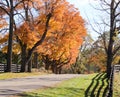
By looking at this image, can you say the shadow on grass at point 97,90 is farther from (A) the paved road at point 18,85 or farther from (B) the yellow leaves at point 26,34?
(B) the yellow leaves at point 26,34

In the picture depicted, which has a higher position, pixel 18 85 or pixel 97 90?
pixel 18 85

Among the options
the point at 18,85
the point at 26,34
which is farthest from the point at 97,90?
the point at 26,34

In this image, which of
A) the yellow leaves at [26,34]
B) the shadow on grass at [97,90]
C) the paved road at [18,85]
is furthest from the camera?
the yellow leaves at [26,34]

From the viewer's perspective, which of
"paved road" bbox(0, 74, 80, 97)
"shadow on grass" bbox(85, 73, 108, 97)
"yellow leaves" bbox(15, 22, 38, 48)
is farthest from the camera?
"yellow leaves" bbox(15, 22, 38, 48)

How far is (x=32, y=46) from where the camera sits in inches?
1877

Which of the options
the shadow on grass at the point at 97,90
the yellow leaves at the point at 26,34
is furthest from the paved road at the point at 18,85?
the yellow leaves at the point at 26,34

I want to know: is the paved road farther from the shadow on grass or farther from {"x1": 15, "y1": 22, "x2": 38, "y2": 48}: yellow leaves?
{"x1": 15, "y1": 22, "x2": 38, "y2": 48}: yellow leaves

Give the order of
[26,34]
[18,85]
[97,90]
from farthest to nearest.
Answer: [26,34] < [18,85] < [97,90]

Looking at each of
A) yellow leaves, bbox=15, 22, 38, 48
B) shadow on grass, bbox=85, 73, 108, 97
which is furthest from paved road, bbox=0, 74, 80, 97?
yellow leaves, bbox=15, 22, 38, 48

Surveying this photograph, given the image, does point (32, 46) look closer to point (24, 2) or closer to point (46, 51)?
point (24, 2)

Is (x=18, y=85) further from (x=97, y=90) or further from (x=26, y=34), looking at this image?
(x=26, y=34)

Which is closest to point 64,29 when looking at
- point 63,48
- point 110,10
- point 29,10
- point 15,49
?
point 63,48

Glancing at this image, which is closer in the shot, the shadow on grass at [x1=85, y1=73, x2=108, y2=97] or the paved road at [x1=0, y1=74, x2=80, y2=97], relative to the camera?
the paved road at [x1=0, y1=74, x2=80, y2=97]

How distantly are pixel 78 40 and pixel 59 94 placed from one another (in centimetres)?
4309
